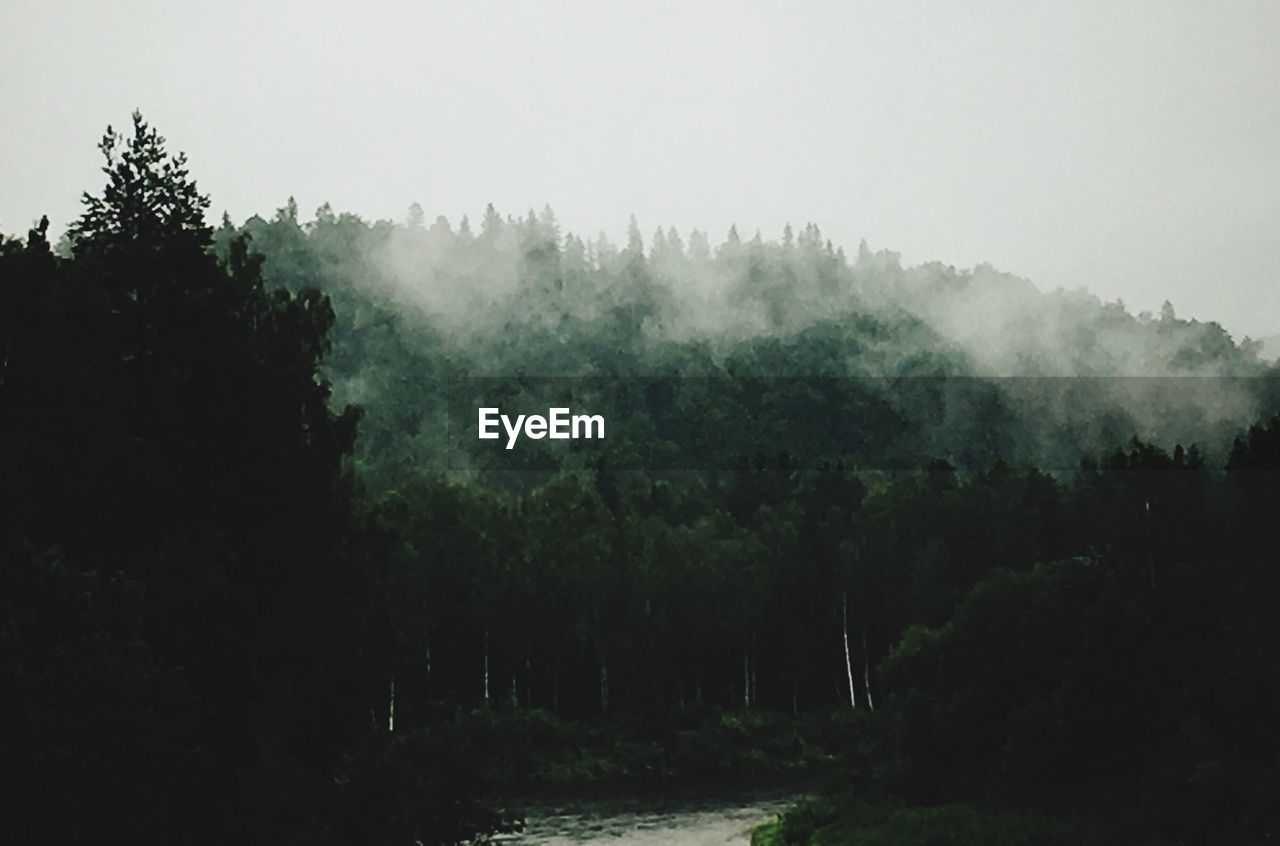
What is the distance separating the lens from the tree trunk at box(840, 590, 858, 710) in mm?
76375

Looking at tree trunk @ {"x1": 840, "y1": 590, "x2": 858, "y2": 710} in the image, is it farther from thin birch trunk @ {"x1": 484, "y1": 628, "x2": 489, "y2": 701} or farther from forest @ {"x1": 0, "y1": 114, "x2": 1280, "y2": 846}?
thin birch trunk @ {"x1": 484, "y1": 628, "x2": 489, "y2": 701}

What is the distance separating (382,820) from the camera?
23688mm

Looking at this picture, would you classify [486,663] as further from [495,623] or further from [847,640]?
[847,640]

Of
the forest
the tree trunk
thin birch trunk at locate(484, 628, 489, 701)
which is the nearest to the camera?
the forest

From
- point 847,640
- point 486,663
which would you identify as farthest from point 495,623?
point 847,640

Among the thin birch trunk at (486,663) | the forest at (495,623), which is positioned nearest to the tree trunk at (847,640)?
the forest at (495,623)

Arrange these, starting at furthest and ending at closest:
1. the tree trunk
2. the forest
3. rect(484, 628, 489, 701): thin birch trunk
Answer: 1. the tree trunk
2. rect(484, 628, 489, 701): thin birch trunk
3. the forest

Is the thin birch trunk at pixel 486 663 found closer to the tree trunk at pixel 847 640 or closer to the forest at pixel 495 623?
the forest at pixel 495 623

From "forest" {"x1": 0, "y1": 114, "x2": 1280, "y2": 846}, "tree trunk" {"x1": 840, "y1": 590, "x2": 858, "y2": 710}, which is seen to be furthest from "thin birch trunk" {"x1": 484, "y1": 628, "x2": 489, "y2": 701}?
"tree trunk" {"x1": 840, "y1": 590, "x2": 858, "y2": 710}

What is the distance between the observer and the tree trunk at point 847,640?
76.4 m

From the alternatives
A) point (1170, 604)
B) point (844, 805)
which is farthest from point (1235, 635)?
point (844, 805)

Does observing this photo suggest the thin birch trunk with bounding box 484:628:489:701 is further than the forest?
Yes

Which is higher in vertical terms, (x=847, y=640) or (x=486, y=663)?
(x=847, y=640)

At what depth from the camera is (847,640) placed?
79.1 m
